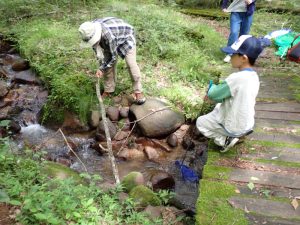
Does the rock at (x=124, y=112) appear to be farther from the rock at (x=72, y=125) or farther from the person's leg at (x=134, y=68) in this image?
the rock at (x=72, y=125)

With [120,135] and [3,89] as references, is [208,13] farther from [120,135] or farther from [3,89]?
[3,89]

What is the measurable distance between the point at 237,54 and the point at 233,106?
65cm

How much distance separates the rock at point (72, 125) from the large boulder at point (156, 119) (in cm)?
103

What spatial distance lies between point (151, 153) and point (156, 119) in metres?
0.64

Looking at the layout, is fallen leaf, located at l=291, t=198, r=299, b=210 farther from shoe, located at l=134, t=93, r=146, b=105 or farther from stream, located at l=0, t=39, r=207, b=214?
shoe, located at l=134, t=93, r=146, b=105

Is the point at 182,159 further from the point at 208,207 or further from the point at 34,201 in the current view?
the point at 34,201

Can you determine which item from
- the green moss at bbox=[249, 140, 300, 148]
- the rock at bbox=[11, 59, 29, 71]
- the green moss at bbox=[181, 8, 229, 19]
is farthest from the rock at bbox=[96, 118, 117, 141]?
the green moss at bbox=[181, 8, 229, 19]

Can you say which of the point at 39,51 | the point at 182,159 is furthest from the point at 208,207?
Answer: the point at 39,51

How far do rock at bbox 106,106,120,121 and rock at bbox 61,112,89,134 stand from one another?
52 cm

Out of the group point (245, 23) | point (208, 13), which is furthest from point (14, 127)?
point (208, 13)

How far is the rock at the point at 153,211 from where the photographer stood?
407 centimetres

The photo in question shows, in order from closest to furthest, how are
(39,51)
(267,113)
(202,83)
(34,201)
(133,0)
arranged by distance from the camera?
(34,201), (267,113), (202,83), (39,51), (133,0)

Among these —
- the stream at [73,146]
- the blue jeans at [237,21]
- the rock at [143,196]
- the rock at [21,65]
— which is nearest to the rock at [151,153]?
the stream at [73,146]

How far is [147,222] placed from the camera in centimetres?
364
